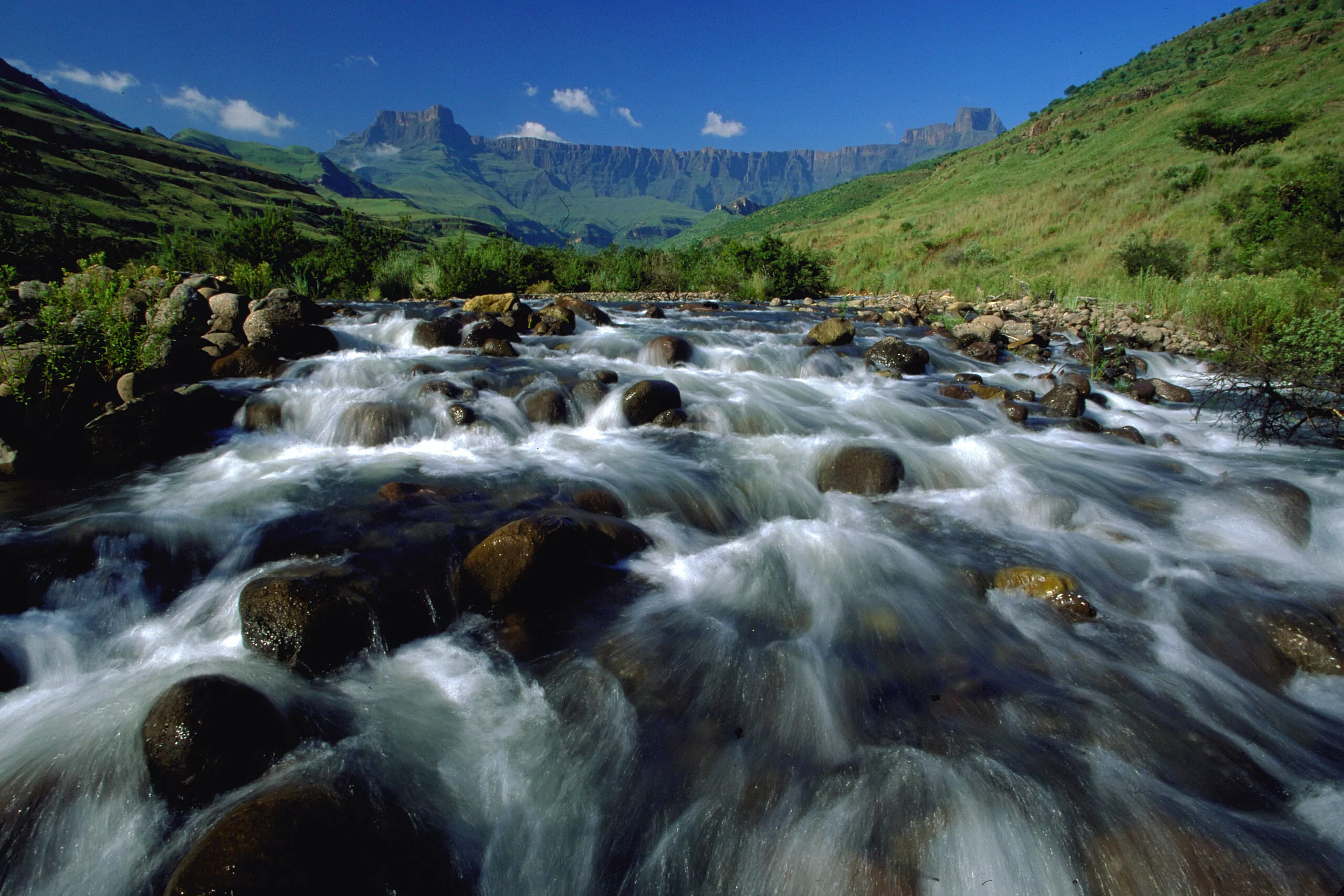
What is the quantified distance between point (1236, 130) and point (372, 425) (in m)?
43.0

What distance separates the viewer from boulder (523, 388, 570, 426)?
8602mm

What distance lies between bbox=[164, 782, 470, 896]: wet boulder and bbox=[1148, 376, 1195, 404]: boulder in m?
12.9

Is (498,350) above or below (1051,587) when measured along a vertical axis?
above

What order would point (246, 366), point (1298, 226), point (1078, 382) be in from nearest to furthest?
1. point (246, 366)
2. point (1078, 382)
3. point (1298, 226)

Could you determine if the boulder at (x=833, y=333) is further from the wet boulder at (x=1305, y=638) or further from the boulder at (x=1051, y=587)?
the wet boulder at (x=1305, y=638)

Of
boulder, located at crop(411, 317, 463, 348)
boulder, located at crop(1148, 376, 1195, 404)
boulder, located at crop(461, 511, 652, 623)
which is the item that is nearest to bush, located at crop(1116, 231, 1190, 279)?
boulder, located at crop(1148, 376, 1195, 404)

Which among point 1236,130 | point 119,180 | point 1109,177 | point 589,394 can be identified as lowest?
point 589,394

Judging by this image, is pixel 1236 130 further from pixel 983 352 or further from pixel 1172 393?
pixel 1172 393

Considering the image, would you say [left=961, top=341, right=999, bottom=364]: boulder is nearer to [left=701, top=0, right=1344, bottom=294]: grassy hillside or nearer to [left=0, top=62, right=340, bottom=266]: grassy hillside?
[left=701, top=0, right=1344, bottom=294]: grassy hillside

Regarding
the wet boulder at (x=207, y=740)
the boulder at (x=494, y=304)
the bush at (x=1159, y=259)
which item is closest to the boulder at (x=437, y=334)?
the boulder at (x=494, y=304)

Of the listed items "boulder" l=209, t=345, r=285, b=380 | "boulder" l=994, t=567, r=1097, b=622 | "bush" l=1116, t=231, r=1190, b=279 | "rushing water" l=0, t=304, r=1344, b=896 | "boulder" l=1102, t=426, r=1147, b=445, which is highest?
"bush" l=1116, t=231, r=1190, b=279

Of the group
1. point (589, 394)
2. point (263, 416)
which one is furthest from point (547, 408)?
point (263, 416)

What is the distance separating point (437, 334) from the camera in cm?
1170

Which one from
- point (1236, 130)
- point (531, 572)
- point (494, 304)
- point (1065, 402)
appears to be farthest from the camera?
point (1236, 130)
